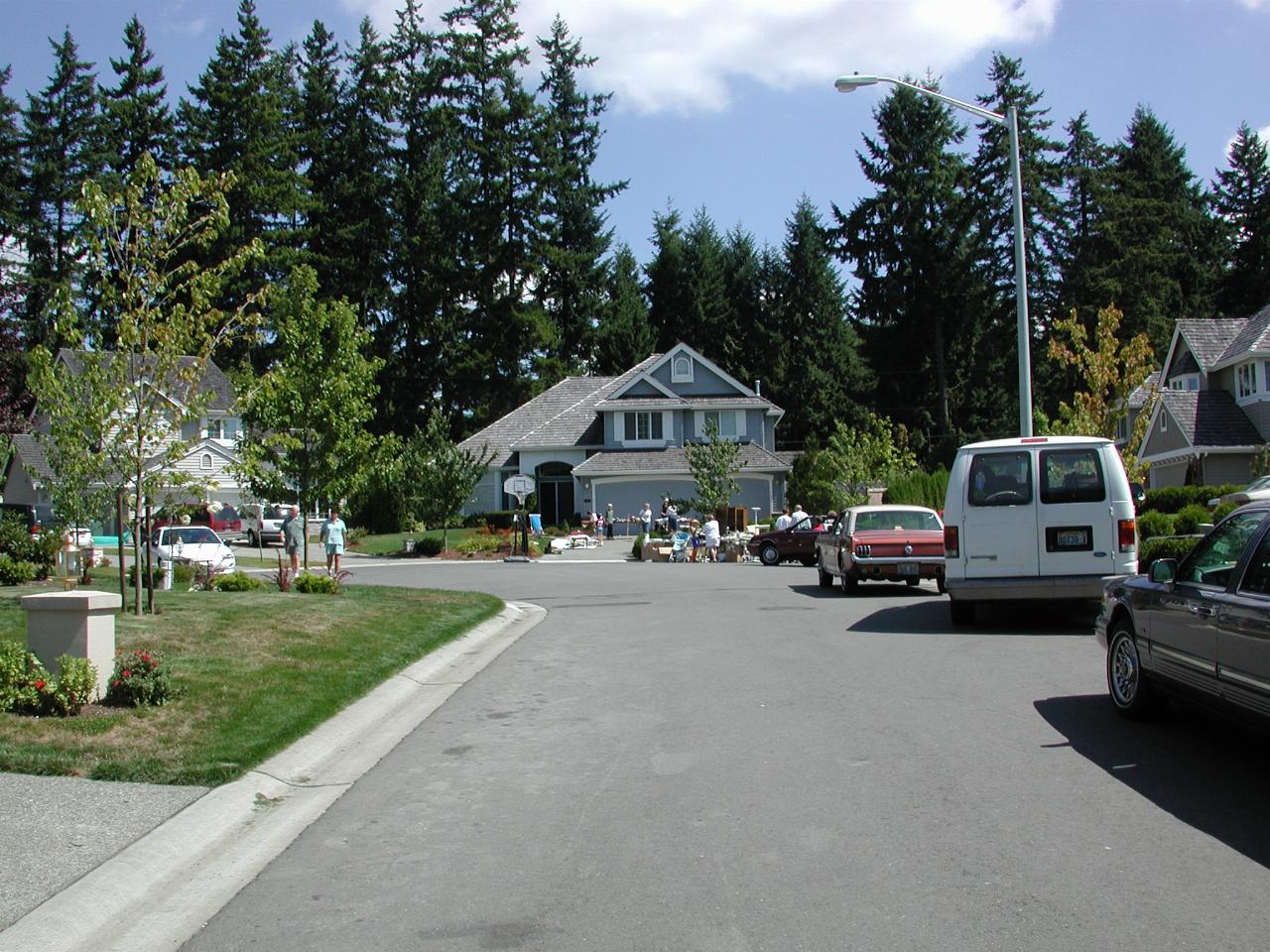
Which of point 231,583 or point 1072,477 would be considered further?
point 231,583

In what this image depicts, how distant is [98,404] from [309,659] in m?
4.30

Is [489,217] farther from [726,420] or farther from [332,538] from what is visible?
[332,538]

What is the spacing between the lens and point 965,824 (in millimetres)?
6387

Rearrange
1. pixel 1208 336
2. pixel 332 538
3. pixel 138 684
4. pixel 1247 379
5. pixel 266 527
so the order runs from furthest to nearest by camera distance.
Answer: pixel 266 527, pixel 1208 336, pixel 1247 379, pixel 332 538, pixel 138 684

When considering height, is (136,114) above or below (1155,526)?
above

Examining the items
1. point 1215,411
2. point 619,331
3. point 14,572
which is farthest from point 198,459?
point 1215,411

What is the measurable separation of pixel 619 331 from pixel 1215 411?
37.2 metres

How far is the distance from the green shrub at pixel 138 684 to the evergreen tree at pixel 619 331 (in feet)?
207

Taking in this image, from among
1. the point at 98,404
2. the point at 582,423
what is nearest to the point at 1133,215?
the point at 582,423

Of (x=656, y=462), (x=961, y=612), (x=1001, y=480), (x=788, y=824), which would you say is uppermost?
(x=656, y=462)

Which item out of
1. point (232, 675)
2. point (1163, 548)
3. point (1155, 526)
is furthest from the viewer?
point (1155, 526)

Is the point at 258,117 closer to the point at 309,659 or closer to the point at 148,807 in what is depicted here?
the point at 309,659

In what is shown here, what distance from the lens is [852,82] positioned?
63.4 ft

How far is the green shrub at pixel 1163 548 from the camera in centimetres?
1823
